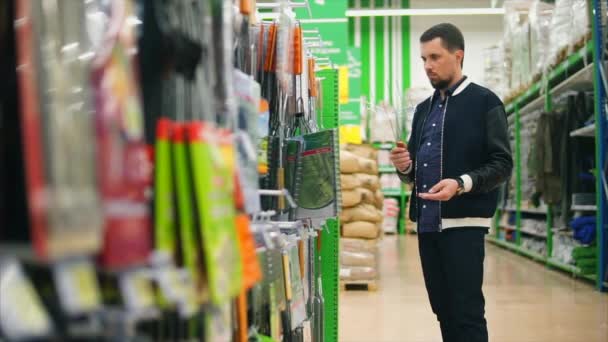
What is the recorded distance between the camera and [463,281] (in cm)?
242

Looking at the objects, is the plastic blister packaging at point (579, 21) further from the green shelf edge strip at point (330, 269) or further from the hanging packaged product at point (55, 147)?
the hanging packaged product at point (55, 147)

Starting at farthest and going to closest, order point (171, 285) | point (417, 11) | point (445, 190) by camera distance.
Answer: point (417, 11), point (445, 190), point (171, 285)

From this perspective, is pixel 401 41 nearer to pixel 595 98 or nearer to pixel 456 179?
pixel 595 98

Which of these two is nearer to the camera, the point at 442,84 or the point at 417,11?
the point at 442,84

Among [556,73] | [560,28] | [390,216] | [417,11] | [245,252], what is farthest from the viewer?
[417,11]

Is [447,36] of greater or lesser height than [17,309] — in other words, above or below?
above

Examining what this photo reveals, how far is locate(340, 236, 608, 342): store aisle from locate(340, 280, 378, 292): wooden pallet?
123 mm

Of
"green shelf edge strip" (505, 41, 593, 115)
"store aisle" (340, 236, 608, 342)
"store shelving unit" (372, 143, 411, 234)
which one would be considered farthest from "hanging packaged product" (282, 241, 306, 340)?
"store shelving unit" (372, 143, 411, 234)

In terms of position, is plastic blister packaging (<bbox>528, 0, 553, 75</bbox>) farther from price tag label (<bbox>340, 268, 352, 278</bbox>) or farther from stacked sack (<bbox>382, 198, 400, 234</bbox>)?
stacked sack (<bbox>382, 198, 400, 234</bbox>)

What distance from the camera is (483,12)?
1445 cm

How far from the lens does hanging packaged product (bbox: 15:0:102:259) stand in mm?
661

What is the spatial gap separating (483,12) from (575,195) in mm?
8908

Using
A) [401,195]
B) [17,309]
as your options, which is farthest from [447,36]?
[401,195]

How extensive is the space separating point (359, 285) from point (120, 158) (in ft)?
18.6
